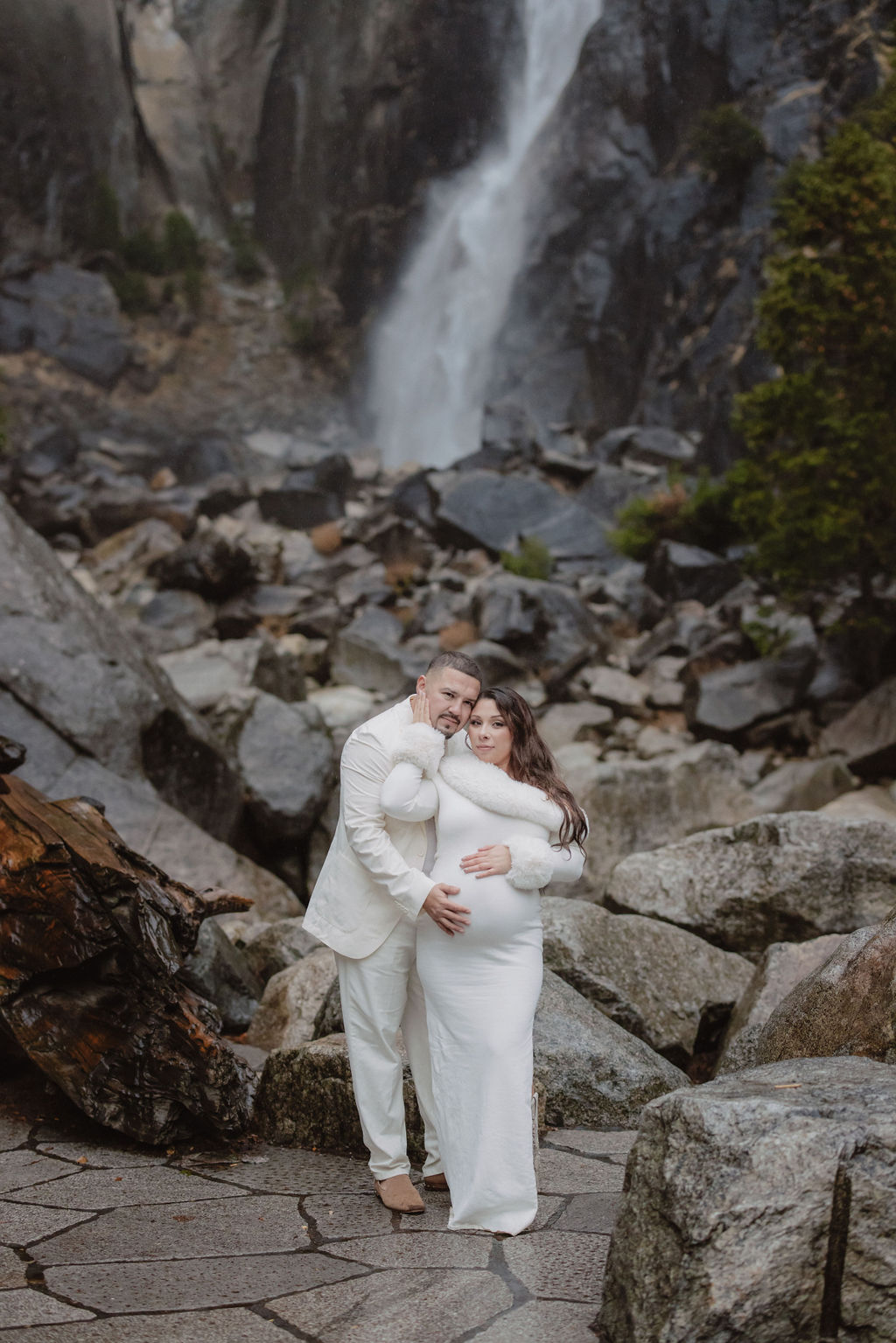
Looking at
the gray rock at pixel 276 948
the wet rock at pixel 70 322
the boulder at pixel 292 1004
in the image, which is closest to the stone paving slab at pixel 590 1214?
the boulder at pixel 292 1004

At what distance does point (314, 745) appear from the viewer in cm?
1152

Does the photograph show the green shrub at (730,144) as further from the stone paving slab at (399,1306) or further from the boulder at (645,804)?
the stone paving slab at (399,1306)

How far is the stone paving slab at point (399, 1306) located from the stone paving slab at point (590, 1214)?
46cm

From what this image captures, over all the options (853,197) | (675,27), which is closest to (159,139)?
(675,27)

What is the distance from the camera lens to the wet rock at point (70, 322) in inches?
1497

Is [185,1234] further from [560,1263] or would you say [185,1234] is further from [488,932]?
[488,932]

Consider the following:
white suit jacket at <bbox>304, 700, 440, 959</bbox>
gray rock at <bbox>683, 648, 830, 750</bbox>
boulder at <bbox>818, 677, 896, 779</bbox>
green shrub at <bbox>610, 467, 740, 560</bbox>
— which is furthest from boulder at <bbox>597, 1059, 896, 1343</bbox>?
green shrub at <bbox>610, 467, 740, 560</bbox>

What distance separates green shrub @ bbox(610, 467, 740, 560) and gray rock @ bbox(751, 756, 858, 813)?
39.8 ft

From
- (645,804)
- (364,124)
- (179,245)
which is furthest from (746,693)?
(364,124)

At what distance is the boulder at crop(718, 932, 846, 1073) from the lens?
15.3ft

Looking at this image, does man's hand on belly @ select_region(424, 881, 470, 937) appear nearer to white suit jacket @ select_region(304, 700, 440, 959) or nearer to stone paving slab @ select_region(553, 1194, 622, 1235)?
white suit jacket @ select_region(304, 700, 440, 959)

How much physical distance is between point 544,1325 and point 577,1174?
1278mm

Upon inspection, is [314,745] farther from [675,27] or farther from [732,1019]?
[675,27]

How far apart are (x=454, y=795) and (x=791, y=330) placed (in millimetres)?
14066
